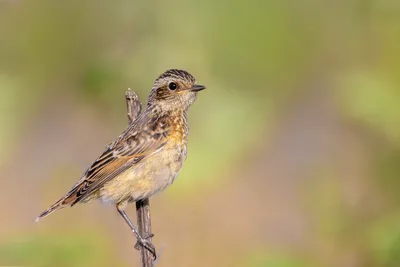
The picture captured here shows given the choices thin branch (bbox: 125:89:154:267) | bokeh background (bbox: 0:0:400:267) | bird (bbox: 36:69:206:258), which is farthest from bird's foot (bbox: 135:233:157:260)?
bokeh background (bbox: 0:0:400:267)

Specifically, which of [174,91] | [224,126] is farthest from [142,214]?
[224,126]

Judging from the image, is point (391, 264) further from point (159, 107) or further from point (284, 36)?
point (284, 36)

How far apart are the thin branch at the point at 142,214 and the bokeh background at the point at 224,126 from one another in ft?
1.47

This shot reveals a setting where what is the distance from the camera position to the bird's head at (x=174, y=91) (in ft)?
18.7

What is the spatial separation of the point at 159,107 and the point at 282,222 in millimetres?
1949

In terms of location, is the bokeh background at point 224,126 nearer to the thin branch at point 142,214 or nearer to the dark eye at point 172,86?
the thin branch at point 142,214

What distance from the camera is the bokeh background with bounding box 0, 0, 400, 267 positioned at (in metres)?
6.25

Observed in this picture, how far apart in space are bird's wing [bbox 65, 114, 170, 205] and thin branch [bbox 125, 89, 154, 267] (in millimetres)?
113

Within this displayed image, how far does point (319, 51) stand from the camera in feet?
28.3

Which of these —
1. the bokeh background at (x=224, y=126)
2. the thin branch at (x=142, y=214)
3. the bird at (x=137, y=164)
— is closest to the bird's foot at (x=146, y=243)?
the thin branch at (x=142, y=214)

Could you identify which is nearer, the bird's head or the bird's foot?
the bird's foot

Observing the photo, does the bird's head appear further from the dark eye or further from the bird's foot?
the bird's foot

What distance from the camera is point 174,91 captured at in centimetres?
574

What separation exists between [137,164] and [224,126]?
146cm
